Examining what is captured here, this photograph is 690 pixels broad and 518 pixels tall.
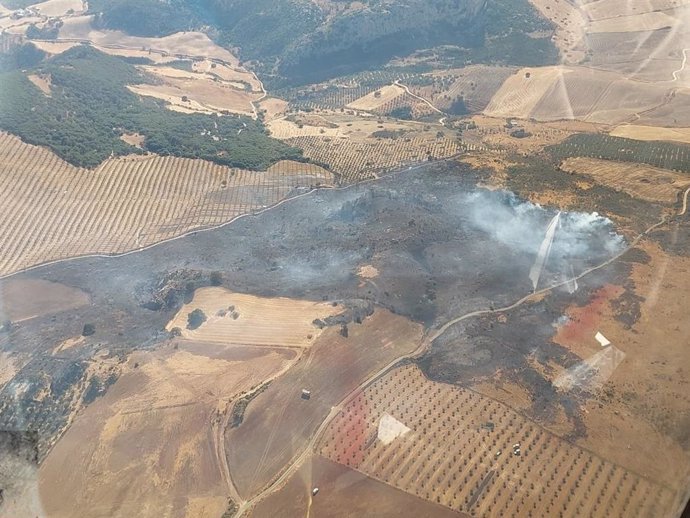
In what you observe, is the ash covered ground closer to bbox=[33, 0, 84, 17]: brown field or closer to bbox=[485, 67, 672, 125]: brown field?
bbox=[485, 67, 672, 125]: brown field

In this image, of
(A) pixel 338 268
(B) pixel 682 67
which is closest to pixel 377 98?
(B) pixel 682 67

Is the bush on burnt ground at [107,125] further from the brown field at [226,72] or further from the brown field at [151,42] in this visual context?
the brown field at [151,42]

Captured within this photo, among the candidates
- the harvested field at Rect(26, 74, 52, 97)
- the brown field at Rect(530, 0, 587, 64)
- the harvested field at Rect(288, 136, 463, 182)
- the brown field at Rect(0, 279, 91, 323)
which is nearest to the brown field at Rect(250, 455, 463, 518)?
the brown field at Rect(0, 279, 91, 323)

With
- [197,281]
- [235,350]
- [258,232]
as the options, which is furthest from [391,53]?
[235,350]

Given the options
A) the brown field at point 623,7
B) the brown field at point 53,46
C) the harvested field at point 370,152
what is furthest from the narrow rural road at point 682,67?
the brown field at point 53,46

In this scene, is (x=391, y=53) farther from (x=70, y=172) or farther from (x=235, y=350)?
(x=235, y=350)

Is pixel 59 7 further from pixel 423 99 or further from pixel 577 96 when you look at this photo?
pixel 577 96
